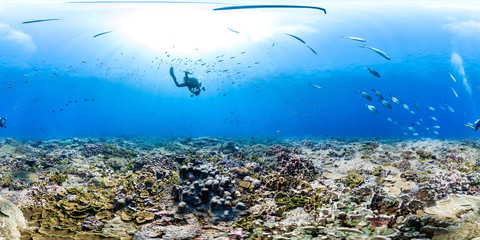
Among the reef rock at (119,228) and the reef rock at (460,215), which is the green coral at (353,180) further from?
the reef rock at (119,228)

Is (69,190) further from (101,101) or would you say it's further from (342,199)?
(101,101)

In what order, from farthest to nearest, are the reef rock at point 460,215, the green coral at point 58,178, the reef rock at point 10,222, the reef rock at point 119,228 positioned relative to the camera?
the green coral at point 58,178, the reef rock at point 119,228, the reef rock at point 10,222, the reef rock at point 460,215

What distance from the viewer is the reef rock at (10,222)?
3.32 m

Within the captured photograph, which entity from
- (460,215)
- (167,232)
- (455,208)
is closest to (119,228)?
(167,232)

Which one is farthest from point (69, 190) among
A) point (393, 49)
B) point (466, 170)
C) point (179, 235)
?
point (393, 49)

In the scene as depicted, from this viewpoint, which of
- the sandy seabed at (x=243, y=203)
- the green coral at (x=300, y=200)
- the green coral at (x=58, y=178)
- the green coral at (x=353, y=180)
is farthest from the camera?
the green coral at (x=58, y=178)

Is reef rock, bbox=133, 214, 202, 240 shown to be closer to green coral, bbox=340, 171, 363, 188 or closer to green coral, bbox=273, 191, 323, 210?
green coral, bbox=273, 191, 323, 210

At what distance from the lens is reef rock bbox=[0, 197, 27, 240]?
3.32 m

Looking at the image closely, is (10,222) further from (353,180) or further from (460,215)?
(353,180)

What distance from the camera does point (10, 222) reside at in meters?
3.61

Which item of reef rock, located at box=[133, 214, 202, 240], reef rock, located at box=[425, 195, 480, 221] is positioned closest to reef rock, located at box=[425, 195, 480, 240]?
reef rock, located at box=[425, 195, 480, 221]

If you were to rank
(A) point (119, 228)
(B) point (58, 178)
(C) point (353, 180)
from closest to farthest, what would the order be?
(A) point (119, 228) → (C) point (353, 180) → (B) point (58, 178)

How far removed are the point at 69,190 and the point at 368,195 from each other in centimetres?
762

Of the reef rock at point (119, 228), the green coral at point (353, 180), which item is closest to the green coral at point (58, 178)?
the reef rock at point (119, 228)
